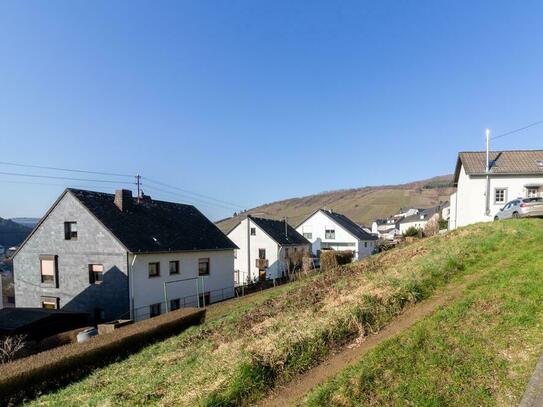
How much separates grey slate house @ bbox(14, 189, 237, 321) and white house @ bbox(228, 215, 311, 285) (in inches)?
540

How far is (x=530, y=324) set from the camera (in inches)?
245

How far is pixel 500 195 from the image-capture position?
1104 inches

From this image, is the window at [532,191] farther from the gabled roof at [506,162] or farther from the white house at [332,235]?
the white house at [332,235]

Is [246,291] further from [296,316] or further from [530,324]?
[530,324]

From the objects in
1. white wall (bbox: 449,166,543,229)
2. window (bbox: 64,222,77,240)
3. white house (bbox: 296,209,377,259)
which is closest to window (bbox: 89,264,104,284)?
window (bbox: 64,222,77,240)

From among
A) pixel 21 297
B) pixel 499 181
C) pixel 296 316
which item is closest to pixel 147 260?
pixel 21 297

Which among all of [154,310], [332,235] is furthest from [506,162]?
[154,310]

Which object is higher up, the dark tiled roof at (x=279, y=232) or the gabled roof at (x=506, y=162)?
the gabled roof at (x=506, y=162)

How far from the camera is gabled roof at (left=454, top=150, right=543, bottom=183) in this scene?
90.5ft

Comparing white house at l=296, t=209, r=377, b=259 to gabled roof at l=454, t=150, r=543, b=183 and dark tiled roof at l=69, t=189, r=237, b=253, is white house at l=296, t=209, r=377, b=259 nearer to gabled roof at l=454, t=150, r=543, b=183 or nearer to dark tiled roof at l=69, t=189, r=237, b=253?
dark tiled roof at l=69, t=189, r=237, b=253

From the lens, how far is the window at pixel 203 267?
2964 centimetres

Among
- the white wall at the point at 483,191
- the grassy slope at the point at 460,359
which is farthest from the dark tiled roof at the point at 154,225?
the grassy slope at the point at 460,359

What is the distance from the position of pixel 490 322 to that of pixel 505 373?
1.49 metres

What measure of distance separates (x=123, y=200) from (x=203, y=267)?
844 cm
